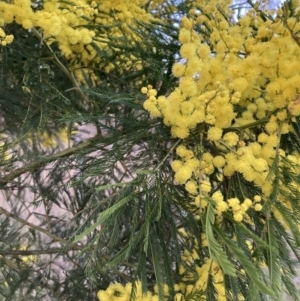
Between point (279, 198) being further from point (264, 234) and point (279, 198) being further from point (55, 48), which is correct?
point (55, 48)

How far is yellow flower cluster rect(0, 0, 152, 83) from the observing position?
2.39 ft

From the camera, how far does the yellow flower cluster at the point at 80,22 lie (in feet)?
2.39

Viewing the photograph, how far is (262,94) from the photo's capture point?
0.67 meters

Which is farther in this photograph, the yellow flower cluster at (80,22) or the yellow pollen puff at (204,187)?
the yellow flower cluster at (80,22)

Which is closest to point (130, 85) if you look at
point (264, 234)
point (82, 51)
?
point (82, 51)

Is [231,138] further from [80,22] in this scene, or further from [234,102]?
[80,22]

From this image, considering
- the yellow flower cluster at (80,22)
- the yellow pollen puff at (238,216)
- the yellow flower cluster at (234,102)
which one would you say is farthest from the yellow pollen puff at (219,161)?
the yellow flower cluster at (80,22)

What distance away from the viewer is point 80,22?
0.92 meters

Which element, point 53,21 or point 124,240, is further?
point 124,240

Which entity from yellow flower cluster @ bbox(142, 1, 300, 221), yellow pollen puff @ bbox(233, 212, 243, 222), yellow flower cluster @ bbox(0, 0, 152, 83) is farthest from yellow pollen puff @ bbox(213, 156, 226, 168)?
yellow flower cluster @ bbox(0, 0, 152, 83)

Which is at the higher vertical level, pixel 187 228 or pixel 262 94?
pixel 262 94

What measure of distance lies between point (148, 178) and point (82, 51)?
0.55 meters

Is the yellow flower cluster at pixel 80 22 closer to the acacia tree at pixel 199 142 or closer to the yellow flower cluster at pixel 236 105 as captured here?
the acacia tree at pixel 199 142

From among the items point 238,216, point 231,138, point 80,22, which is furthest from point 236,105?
point 80,22
